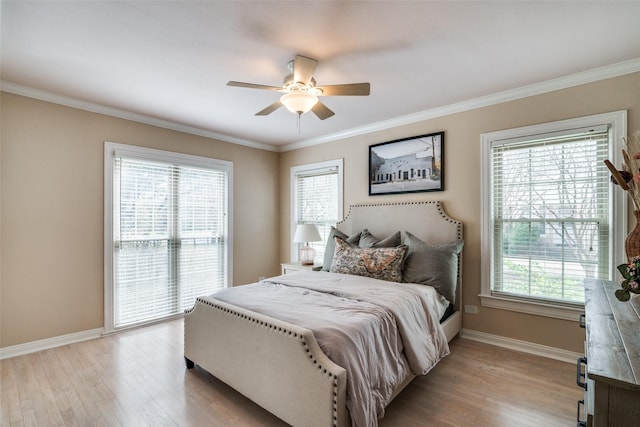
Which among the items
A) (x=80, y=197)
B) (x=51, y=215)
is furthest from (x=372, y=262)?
(x=51, y=215)

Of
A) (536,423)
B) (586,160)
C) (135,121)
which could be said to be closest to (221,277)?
(135,121)

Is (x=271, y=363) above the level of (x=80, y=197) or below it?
below

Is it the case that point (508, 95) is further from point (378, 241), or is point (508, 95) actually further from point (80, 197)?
point (80, 197)

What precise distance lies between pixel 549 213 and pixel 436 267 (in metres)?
1.14

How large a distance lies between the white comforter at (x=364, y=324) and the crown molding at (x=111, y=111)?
99.0 inches

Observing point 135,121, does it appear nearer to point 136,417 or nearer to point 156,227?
point 156,227

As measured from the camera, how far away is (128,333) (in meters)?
3.40

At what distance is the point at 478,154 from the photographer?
3.17 m

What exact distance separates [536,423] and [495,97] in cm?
278

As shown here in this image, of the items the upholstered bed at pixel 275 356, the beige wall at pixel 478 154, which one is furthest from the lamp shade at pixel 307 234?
the upholstered bed at pixel 275 356

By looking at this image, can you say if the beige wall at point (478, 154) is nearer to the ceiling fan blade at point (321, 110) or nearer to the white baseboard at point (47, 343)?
the ceiling fan blade at point (321, 110)

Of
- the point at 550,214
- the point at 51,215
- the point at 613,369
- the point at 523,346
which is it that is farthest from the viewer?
the point at 51,215

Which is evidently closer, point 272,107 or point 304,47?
point 304,47

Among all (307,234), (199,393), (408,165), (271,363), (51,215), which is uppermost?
(408,165)
